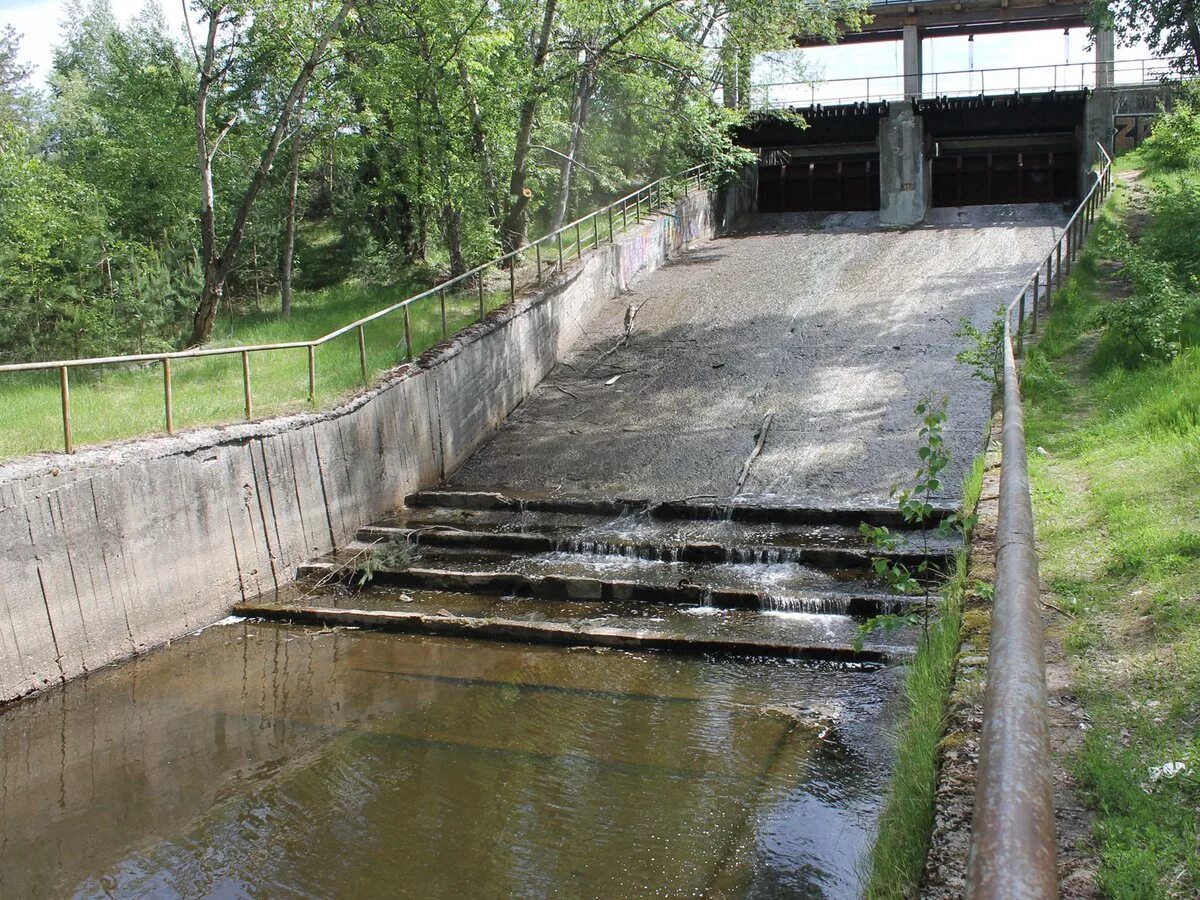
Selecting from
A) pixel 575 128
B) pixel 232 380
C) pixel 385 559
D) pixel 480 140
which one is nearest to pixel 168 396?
pixel 232 380

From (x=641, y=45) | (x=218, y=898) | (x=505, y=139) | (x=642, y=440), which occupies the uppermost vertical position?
(x=641, y=45)

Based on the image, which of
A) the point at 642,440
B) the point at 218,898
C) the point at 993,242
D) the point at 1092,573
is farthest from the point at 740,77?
the point at 218,898

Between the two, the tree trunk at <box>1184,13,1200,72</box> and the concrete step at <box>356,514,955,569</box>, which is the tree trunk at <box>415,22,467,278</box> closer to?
the concrete step at <box>356,514,955,569</box>

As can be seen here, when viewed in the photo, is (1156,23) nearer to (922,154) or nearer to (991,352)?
(922,154)

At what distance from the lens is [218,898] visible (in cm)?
645

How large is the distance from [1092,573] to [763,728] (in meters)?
2.97

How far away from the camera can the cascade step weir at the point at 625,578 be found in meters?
11.0

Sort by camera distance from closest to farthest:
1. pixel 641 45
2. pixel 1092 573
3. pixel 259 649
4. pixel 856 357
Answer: pixel 1092 573, pixel 259 649, pixel 856 357, pixel 641 45

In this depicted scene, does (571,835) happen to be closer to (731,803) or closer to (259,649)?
(731,803)

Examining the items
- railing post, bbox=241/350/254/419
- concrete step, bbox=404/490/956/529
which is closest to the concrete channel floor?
concrete step, bbox=404/490/956/529

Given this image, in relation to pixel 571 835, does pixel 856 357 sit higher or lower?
higher

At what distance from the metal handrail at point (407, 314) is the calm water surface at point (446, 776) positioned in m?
3.17

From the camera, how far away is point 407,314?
57.6ft

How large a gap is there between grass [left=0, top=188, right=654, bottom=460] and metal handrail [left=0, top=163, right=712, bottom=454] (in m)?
0.17
